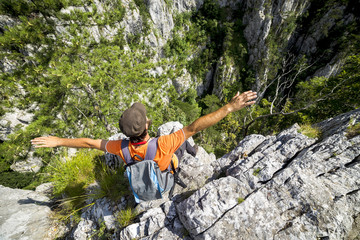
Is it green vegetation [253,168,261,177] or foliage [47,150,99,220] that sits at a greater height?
foliage [47,150,99,220]

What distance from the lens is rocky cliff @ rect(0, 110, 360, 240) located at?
1953 mm

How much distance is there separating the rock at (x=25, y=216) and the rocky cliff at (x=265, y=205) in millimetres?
74

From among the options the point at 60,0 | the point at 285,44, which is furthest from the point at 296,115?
the point at 285,44

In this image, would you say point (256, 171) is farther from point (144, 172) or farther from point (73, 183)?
point (73, 183)

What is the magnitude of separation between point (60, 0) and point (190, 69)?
18.0 metres

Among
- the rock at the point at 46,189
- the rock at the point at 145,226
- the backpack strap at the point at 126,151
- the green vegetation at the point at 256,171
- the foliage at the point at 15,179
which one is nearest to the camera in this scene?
the backpack strap at the point at 126,151

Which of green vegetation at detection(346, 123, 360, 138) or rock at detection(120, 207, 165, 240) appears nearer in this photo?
rock at detection(120, 207, 165, 240)

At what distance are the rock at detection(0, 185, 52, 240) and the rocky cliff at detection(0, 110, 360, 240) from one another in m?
0.07

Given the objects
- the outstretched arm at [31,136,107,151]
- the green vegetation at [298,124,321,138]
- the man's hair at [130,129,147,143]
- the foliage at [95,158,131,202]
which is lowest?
the green vegetation at [298,124,321,138]

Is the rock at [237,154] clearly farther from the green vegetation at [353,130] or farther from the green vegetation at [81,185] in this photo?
the green vegetation at [81,185]

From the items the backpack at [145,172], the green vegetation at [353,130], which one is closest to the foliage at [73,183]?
the backpack at [145,172]

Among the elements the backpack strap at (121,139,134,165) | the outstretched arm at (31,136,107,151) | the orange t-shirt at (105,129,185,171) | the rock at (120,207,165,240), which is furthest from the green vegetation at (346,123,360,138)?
the outstretched arm at (31,136,107,151)

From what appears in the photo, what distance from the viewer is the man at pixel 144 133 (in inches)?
65.1

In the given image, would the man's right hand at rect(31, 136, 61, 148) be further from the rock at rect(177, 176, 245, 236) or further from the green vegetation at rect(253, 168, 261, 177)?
the green vegetation at rect(253, 168, 261, 177)
